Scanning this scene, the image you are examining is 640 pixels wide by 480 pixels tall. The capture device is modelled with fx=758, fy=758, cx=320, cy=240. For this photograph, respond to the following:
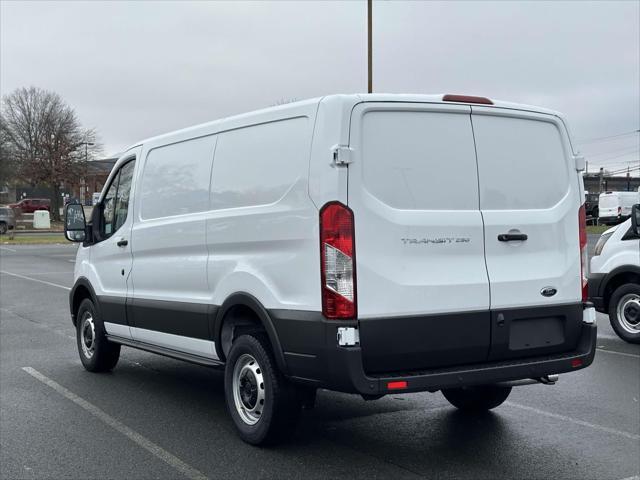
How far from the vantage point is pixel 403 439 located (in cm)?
525

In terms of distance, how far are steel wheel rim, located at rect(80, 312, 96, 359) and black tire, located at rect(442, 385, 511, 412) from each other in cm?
363

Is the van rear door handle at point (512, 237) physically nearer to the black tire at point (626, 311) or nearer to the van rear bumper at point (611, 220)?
the black tire at point (626, 311)

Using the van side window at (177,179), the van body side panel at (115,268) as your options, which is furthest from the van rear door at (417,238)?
the van body side panel at (115,268)

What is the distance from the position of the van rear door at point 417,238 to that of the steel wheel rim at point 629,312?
5.36 m

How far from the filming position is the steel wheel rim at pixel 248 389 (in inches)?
196

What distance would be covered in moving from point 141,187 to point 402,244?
304 centimetres

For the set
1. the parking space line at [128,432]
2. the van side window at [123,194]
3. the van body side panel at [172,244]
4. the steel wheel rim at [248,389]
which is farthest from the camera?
the van side window at [123,194]

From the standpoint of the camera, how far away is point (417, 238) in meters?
4.47

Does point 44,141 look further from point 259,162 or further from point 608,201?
point 259,162

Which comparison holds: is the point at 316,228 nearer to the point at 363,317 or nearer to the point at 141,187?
the point at 363,317

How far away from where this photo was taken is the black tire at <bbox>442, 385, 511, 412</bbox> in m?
5.87

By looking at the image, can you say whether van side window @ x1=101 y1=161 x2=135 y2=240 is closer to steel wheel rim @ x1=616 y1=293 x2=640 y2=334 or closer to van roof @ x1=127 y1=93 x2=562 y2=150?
van roof @ x1=127 y1=93 x2=562 y2=150

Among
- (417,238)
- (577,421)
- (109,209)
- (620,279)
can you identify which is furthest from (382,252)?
(620,279)

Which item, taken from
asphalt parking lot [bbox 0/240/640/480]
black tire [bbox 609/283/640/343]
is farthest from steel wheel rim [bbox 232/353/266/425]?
black tire [bbox 609/283/640/343]
